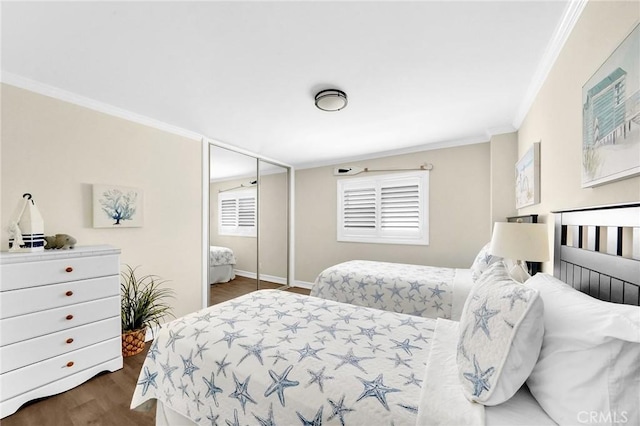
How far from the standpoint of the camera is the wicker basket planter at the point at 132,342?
96.4 inches

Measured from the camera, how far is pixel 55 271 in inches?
75.7

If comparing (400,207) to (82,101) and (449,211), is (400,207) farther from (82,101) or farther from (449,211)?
(82,101)

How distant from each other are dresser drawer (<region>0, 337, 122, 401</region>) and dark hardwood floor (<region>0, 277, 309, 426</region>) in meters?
0.14

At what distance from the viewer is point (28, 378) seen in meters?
1.79

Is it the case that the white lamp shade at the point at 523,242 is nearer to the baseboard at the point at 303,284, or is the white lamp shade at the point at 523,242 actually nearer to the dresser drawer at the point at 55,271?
the dresser drawer at the point at 55,271

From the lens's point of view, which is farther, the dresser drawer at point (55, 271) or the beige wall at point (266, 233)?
the beige wall at point (266, 233)

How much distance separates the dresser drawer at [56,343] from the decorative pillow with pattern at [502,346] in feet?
8.81

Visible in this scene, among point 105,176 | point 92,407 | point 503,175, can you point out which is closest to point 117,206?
point 105,176

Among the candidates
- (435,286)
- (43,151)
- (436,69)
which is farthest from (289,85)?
(435,286)

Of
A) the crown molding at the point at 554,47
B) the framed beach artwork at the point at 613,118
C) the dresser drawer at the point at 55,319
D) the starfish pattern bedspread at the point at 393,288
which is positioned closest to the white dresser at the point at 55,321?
the dresser drawer at the point at 55,319

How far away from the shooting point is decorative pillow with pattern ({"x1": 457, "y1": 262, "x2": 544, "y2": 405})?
2.67 feet

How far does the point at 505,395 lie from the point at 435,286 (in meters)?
1.91

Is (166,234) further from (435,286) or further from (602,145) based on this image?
(602,145)

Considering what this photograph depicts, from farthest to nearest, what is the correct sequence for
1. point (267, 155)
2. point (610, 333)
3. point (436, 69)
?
point (267, 155), point (436, 69), point (610, 333)
